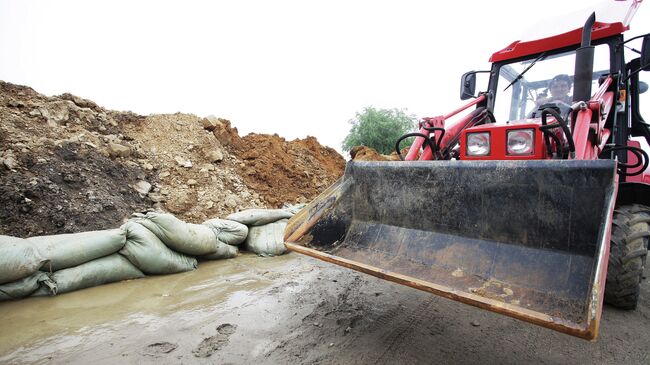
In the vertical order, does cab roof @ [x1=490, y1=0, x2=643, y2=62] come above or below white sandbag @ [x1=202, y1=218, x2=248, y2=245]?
above

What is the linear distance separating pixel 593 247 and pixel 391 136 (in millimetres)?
16380

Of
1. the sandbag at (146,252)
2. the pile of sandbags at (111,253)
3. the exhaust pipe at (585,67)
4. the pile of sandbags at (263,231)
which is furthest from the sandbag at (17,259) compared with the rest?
the exhaust pipe at (585,67)

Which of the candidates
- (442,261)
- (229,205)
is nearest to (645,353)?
(442,261)

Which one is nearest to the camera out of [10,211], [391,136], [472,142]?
[472,142]

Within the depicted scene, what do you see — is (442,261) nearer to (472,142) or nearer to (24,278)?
Answer: (472,142)

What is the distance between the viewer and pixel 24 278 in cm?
276

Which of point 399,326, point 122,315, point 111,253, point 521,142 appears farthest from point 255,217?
point 521,142

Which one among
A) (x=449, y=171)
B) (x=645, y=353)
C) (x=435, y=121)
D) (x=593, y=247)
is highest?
(x=435, y=121)

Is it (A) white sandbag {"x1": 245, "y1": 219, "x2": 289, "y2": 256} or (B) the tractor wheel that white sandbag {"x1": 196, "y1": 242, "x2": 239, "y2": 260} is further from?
(B) the tractor wheel

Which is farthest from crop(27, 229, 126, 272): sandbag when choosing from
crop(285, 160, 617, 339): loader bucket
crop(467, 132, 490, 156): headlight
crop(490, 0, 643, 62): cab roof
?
crop(490, 0, 643, 62): cab roof

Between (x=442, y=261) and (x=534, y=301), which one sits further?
(x=442, y=261)

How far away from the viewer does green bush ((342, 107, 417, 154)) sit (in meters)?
17.8

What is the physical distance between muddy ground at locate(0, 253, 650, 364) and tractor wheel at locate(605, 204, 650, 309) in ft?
0.88

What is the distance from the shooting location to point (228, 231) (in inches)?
169
